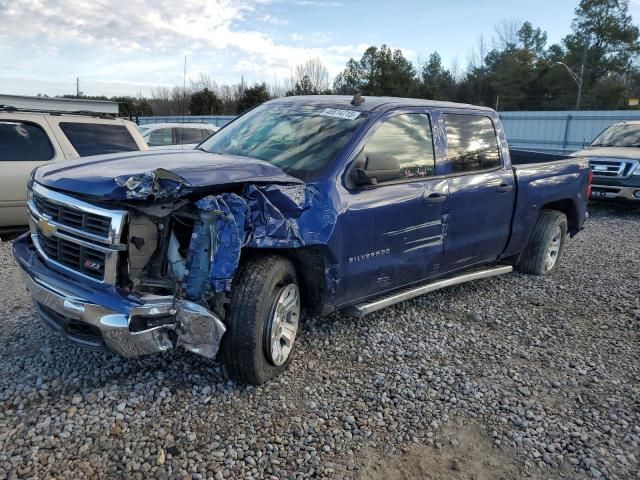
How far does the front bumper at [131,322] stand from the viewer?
290cm

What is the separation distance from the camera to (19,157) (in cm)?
683

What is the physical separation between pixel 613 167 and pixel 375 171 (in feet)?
29.2

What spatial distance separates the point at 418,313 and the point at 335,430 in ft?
6.70

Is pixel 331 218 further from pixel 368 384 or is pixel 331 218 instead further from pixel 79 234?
pixel 79 234

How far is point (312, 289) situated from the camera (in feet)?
12.3

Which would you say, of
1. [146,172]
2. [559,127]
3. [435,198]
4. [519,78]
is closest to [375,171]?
[435,198]

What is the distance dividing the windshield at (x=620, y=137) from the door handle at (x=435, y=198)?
9307mm

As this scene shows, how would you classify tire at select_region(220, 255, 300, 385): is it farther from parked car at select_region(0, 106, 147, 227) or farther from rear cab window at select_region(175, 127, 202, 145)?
rear cab window at select_region(175, 127, 202, 145)

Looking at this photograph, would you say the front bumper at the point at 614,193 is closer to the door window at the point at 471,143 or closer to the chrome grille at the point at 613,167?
the chrome grille at the point at 613,167

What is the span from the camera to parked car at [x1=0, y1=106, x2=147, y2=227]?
22.0 ft

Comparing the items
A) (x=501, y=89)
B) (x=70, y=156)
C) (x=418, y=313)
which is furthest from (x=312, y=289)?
(x=501, y=89)

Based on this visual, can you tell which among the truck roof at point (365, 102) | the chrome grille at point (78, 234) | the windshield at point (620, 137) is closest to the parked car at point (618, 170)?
the windshield at point (620, 137)

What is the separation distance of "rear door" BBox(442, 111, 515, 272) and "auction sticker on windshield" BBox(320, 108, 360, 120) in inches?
40.1

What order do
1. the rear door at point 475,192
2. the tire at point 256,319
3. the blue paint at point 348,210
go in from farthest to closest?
1. the rear door at point 475,192
2. the tire at point 256,319
3. the blue paint at point 348,210
